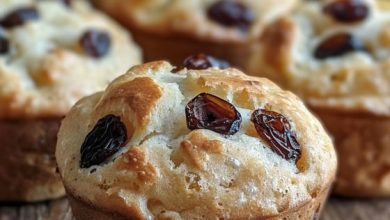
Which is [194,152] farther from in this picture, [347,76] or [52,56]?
[347,76]

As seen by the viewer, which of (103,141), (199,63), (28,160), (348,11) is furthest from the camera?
(348,11)

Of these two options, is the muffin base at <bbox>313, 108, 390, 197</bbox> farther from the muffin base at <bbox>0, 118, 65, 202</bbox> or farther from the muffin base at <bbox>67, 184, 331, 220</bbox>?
the muffin base at <bbox>0, 118, 65, 202</bbox>

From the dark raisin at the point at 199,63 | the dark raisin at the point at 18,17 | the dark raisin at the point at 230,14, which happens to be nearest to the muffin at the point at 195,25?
the dark raisin at the point at 230,14

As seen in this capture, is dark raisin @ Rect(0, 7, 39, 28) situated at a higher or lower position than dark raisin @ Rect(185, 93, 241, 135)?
lower

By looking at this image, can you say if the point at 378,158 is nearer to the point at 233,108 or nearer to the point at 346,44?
the point at 346,44

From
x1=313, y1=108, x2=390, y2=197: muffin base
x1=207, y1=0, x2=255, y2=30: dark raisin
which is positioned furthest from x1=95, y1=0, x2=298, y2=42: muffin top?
x1=313, y1=108, x2=390, y2=197: muffin base

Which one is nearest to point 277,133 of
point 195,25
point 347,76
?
point 347,76
